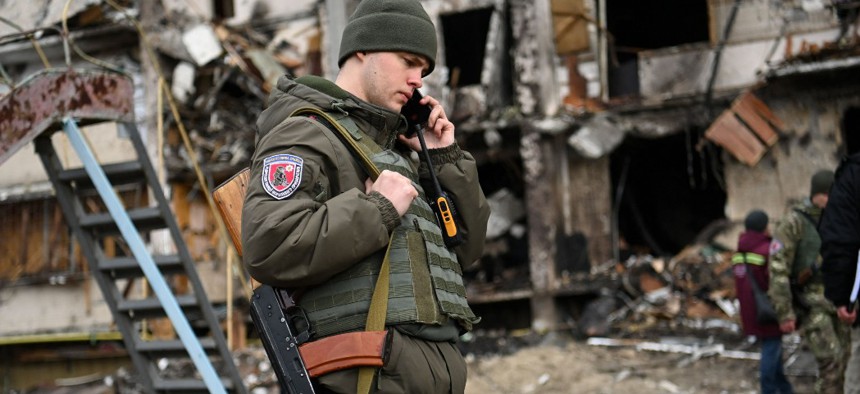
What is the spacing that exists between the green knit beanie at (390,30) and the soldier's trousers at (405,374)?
2.98ft

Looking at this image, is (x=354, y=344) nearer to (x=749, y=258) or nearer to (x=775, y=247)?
(x=775, y=247)

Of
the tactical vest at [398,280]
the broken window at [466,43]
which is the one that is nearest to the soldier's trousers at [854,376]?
the tactical vest at [398,280]

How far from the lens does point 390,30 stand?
3008 millimetres

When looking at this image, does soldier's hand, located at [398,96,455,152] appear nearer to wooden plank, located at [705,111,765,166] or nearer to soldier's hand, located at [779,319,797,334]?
soldier's hand, located at [779,319,797,334]

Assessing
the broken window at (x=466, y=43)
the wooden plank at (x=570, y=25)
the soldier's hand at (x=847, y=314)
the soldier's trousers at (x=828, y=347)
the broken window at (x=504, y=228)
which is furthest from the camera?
the broken window at (x=466, y=43)

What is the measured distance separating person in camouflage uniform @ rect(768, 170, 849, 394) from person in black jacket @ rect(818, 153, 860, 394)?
1.84 meters

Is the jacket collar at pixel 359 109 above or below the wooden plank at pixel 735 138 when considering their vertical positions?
below

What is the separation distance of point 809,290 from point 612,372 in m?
3.88

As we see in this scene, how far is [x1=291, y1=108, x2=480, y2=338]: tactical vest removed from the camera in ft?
9.27

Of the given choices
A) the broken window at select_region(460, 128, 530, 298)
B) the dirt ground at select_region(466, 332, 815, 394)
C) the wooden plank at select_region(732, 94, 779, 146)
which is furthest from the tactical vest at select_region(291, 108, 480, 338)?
the broken window at select_region(460, 128, 530, 298)

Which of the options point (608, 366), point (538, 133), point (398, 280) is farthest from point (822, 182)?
point (538, 133)

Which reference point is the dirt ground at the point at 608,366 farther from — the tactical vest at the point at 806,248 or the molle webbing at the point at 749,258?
the tactical vest at the point at 806,248

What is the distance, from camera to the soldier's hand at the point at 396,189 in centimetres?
283

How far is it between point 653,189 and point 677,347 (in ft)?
17.9
